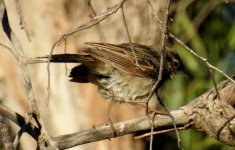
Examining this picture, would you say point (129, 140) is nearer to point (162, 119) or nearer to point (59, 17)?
point (59, 17)

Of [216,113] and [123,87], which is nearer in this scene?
[216,113]

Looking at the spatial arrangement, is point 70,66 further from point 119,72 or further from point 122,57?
point 122,57

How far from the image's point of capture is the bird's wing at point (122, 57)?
6.45 meters

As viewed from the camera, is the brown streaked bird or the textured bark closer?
the textured bark

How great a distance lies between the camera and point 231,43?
9211mm

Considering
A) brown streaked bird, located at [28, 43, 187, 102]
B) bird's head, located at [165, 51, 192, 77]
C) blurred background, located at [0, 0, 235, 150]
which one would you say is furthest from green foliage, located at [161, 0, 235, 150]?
brown streaked bird, located at [28, 43, 187, 102]

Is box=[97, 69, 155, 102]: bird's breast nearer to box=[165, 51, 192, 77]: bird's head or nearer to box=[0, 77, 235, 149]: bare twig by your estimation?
box=[165, 51, 192, 77]: bird's head

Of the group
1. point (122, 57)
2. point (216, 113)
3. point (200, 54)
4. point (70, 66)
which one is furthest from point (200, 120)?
point (200, 54)

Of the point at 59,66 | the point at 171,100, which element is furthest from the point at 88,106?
the point at 171,100

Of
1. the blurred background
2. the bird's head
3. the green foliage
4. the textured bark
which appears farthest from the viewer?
the green foliage

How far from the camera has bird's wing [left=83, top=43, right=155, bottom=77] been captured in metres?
6.45

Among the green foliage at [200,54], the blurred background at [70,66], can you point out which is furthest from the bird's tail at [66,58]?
the green foliage at [200,54]

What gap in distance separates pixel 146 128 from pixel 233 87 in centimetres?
79

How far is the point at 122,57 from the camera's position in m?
6.71
